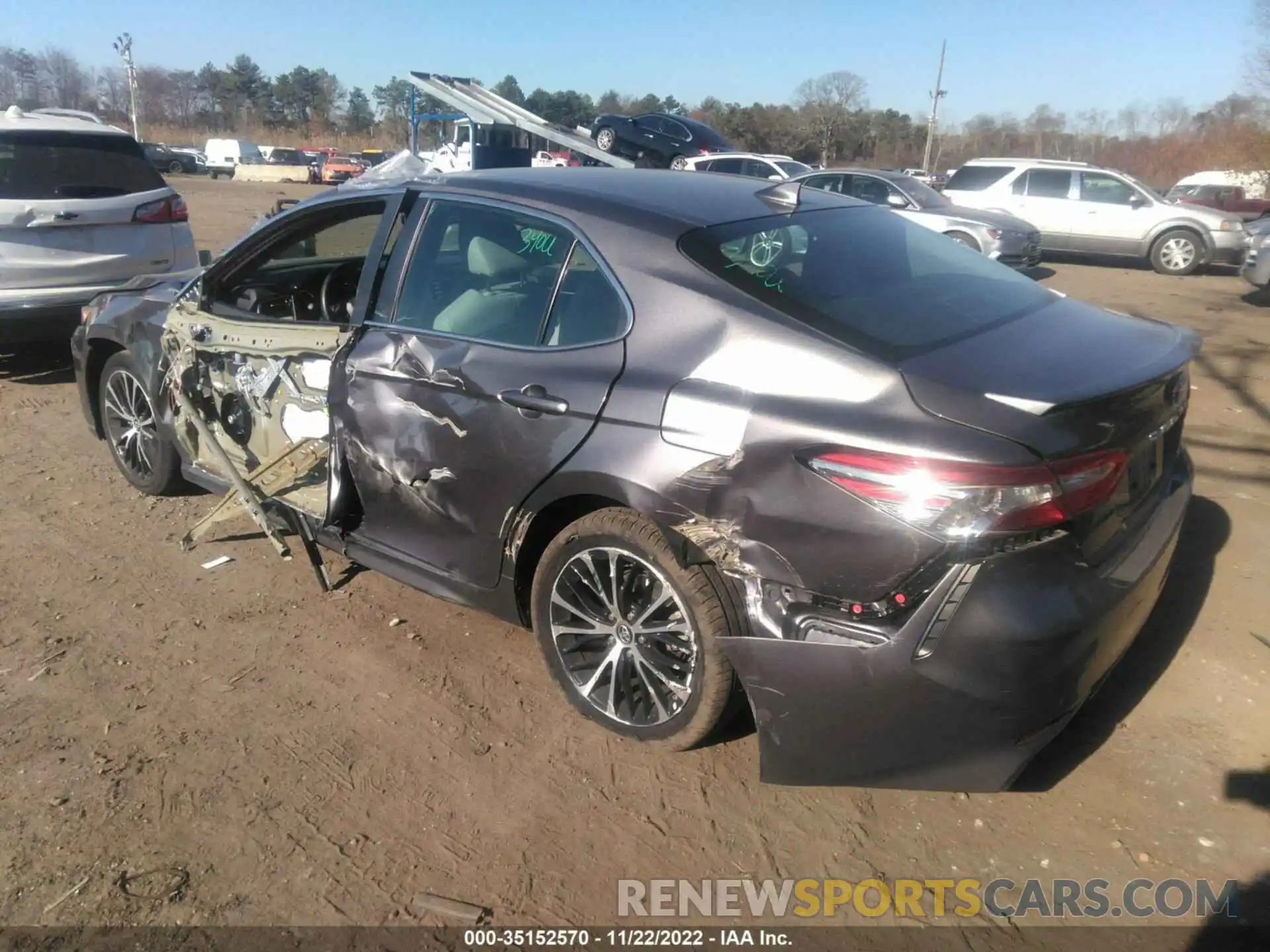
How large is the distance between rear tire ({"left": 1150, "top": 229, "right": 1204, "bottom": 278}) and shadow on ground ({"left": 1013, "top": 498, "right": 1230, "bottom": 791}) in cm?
1301

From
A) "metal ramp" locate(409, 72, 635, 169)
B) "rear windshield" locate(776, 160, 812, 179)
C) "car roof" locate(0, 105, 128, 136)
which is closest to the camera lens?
"car roof" locate(0, 105, 128, 136)

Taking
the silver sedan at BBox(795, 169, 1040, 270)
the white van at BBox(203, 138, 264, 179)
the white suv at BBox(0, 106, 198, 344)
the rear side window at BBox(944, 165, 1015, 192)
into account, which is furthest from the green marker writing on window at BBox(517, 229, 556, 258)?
the white van at BBox(203, 138, 264, 179)

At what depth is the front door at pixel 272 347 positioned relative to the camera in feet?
12.9

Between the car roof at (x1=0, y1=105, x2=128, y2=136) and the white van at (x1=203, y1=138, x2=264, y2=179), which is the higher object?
the white van at (x1=203, y1=138, x2=264, y2=179)

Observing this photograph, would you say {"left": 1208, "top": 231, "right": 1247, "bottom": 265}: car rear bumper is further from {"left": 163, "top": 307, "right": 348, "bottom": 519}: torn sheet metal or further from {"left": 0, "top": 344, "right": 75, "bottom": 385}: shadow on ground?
{"left": 0, "top": 344, "right": 75, "bottom": 385}: shadow on ground

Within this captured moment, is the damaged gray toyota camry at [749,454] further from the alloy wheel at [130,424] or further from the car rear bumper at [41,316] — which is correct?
the car rear bumper at [41,316]

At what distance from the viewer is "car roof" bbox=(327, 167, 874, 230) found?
316cm

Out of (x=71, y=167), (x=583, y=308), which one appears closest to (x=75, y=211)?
(x=71, y=167)

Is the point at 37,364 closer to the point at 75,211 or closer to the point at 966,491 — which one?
the point at 75,211

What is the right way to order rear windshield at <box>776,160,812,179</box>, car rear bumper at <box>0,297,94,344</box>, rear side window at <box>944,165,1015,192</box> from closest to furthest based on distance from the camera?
1. car rear bumper at <box>0,297,94,344</box>
2. rear side window at <box>944,165,1015,192</box>
3. rear windshield at <box>776,160,812,179</box>

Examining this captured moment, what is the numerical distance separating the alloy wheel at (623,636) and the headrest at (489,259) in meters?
1.13

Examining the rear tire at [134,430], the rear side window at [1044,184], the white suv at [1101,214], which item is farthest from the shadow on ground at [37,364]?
the rear side window at [1044,184]

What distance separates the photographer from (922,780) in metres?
2.54

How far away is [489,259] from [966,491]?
2.01m
